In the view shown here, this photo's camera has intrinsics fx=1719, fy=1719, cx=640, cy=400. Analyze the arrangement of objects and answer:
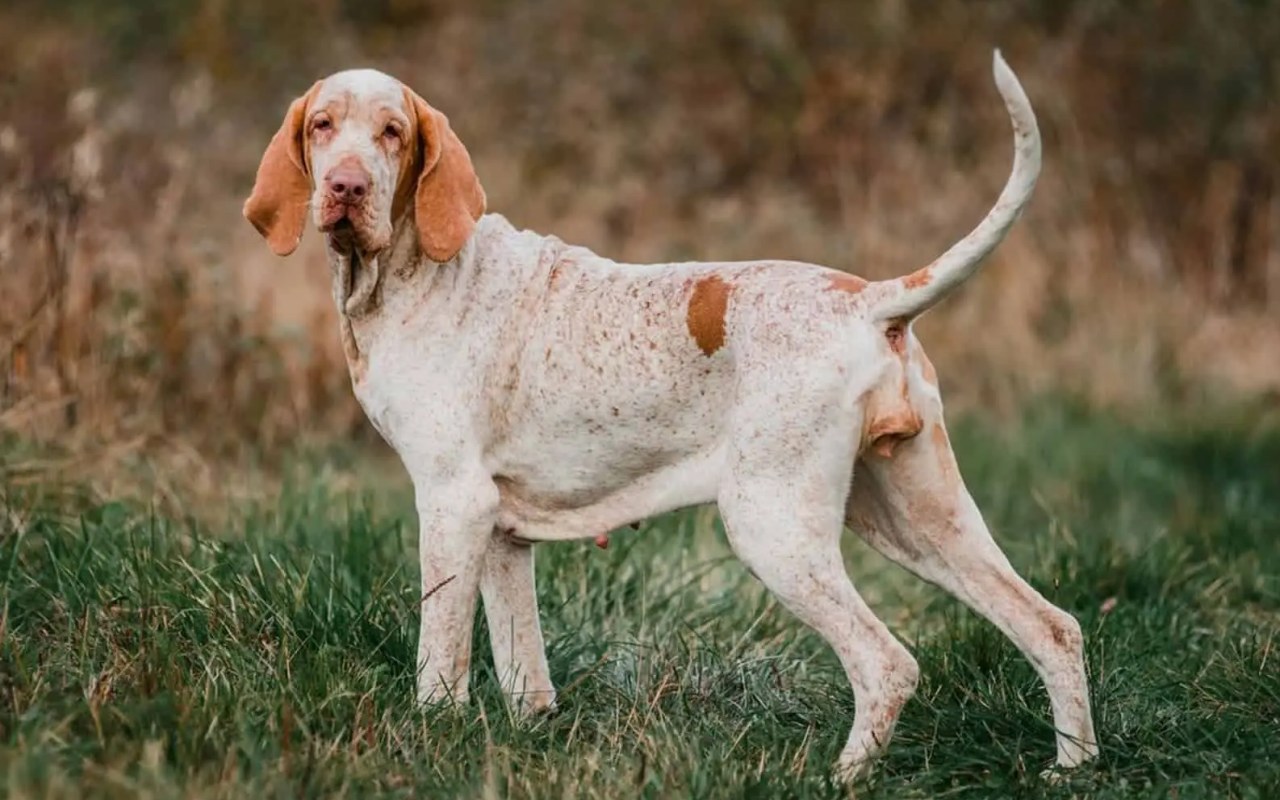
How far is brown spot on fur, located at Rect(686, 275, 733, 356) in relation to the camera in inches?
146

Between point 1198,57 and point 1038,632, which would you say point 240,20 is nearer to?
point 1198,57

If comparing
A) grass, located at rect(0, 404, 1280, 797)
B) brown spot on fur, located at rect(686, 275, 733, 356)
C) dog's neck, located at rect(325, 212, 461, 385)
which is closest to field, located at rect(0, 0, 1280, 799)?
grass, located at rect(0, 404, 1280, 797)

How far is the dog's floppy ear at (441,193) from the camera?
3.85m

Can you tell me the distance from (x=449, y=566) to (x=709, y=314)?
2.66 feet

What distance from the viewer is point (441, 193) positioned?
3.87 metres

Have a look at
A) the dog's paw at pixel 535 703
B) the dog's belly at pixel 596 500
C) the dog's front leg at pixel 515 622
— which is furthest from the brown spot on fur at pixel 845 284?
the dog's paw at pixel 535 703

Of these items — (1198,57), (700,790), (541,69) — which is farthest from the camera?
(541,69)

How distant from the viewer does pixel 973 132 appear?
11383 mm

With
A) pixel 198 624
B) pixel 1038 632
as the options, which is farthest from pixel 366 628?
pixel 1038 632

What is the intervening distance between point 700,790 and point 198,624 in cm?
139

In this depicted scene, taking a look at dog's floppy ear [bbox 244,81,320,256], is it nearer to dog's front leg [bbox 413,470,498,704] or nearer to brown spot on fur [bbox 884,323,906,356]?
dog's front leg [bbox 413,470,498,704]

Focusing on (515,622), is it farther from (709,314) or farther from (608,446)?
(709,314)

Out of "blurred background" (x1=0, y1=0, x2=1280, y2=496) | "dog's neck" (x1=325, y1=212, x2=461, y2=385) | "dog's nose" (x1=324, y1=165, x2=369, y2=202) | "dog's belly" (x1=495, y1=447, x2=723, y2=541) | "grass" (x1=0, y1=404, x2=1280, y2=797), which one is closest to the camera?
"grass" (x1=0, y1=404, x2=1280, y2=797)

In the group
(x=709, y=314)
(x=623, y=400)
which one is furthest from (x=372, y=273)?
(x=709, y=314)
